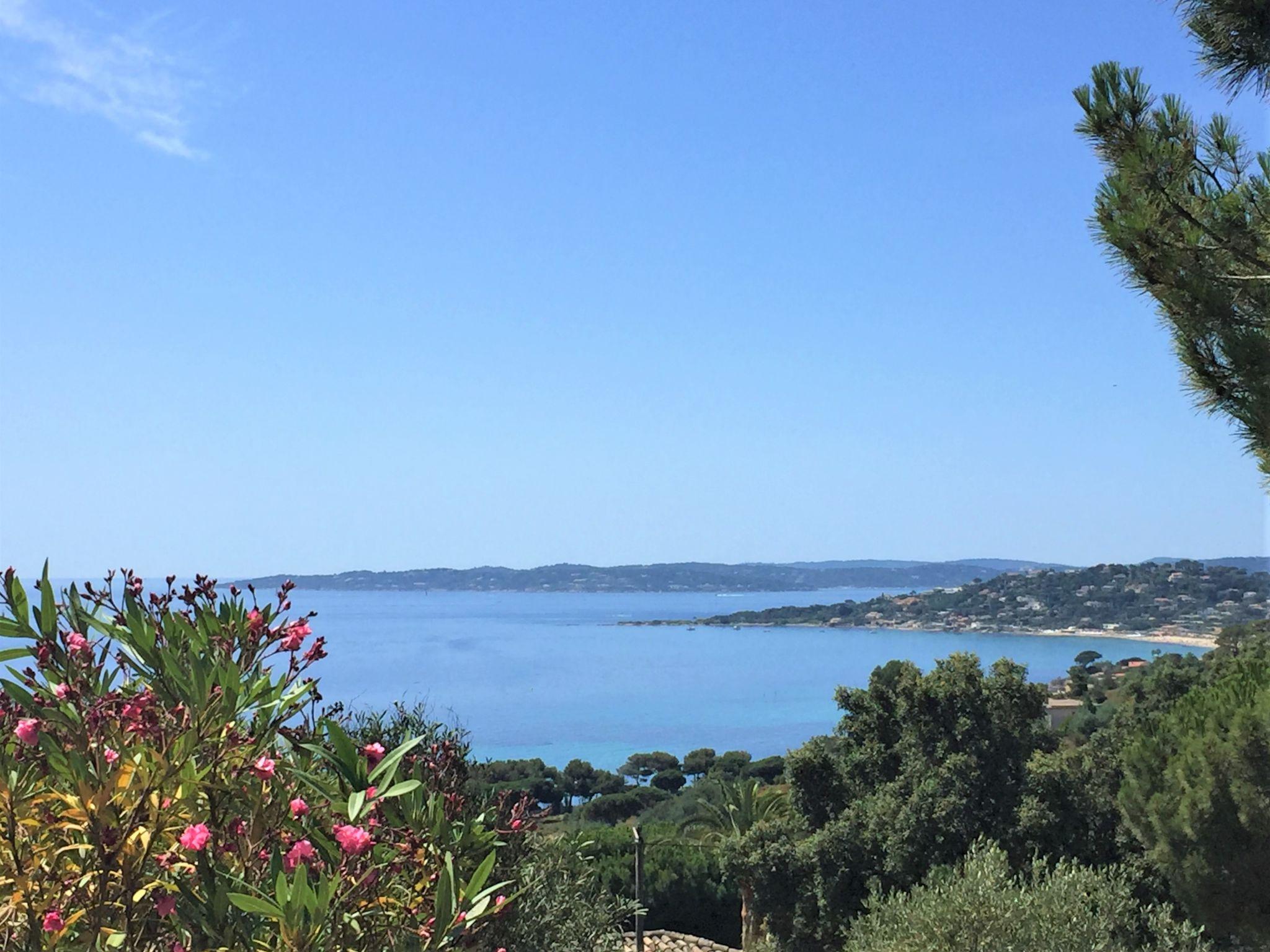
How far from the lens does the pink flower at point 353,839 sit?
2.12 m

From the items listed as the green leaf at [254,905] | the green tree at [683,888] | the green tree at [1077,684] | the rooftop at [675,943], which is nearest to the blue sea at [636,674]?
the green tree at [1077,684]

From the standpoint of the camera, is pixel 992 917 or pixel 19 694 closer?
pixel 19 694

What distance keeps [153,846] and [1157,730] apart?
470 inches

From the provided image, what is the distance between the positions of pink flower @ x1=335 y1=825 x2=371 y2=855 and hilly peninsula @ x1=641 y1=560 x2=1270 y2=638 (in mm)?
96785

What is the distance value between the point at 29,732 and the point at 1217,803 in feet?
36.9

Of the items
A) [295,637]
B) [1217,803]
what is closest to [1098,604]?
[1217,803]

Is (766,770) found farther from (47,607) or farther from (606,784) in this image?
(47,607)

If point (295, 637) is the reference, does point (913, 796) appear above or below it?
below

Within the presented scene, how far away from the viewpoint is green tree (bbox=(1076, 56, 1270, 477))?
6.48m

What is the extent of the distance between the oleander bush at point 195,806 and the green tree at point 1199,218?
5812 millimetres

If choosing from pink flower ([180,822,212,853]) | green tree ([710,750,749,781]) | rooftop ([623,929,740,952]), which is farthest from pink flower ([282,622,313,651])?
green tree ([710,750,749,781])

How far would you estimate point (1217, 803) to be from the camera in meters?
10.3

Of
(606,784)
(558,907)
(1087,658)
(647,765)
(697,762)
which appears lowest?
(647,765)

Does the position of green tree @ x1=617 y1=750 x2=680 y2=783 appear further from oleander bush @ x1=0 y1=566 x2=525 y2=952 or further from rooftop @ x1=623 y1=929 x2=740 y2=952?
oleander bush @ x1=0 y1=566 x2=525 y2=952
